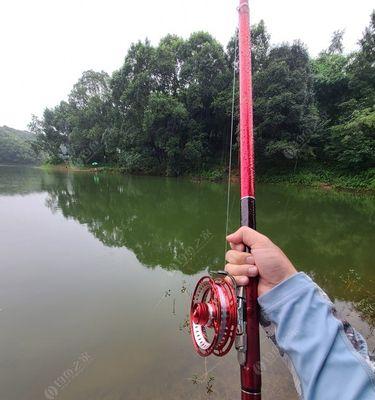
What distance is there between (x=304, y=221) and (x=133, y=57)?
19.3 m

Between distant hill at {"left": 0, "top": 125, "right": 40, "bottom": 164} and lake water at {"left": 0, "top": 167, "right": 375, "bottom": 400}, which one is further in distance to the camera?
distant hill at {"left": 0, "top": 125, "right": 40, "bottom": 164}

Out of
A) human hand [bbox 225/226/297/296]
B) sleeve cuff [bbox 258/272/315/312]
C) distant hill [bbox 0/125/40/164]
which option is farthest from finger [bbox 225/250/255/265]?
distant hill [bbox 0/125/40/164]

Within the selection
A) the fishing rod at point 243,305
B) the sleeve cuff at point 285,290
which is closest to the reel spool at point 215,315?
the fishing rod at point 243,305

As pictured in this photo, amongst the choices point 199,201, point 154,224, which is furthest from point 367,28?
point 154,224

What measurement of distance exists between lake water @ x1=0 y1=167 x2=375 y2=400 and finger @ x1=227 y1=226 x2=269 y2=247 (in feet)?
6.96

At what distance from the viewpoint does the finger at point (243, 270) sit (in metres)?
1.05

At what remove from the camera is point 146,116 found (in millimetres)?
21750

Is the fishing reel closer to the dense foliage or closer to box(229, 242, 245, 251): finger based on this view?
box(229, 242, 245, 251): finger

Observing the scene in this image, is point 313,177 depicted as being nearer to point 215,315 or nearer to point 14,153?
point 215,315

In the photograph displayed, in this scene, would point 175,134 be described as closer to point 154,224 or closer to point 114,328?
point 154,224

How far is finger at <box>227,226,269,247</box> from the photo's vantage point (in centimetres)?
108

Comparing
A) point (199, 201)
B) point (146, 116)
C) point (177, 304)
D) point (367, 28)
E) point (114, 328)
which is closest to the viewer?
point (114, 328)

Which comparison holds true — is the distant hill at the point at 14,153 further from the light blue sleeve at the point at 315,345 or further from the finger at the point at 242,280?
the light blue sleeve at the point at 315,345

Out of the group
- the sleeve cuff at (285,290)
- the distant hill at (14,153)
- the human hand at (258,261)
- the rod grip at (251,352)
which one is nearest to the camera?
the sleeve cuff at (285,290)
